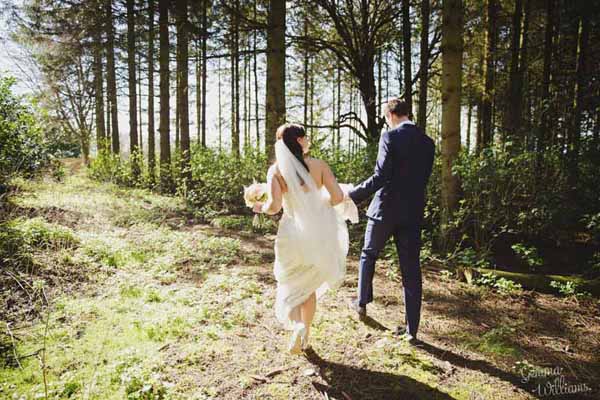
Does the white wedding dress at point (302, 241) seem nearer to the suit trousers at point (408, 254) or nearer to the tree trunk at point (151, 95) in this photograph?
the suit trousers at point (408, 254)

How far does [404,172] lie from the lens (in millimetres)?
3439

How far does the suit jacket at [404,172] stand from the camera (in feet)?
11.2

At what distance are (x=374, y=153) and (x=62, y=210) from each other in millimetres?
7634

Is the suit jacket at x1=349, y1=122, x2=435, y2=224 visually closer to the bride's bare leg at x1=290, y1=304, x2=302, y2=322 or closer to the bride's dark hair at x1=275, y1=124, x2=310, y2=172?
the bride's dark hair at x1=275, y1=124, x2=310, y2=172

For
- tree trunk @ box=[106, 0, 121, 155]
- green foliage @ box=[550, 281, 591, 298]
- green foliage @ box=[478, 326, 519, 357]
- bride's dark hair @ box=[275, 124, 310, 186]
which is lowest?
green foliage @ box=[478, 326, 519, 357]

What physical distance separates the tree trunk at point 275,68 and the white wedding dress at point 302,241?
18.2 feet

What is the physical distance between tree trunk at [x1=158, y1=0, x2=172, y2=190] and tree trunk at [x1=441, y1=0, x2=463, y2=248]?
28.7ft

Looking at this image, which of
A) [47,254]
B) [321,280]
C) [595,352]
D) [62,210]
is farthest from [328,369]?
[62,210]

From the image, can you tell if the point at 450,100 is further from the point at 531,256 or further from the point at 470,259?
the point at 531,256

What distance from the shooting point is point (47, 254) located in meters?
5.46

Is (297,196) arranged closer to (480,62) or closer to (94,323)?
(94,323)

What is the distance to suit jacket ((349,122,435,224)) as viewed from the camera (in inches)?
134

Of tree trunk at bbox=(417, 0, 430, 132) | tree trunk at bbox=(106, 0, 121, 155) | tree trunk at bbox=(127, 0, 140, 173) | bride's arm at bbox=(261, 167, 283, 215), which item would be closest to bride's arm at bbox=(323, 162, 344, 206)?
bride's arm at bbox=(261, 167, 283, 215)

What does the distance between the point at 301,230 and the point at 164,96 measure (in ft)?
38.3
